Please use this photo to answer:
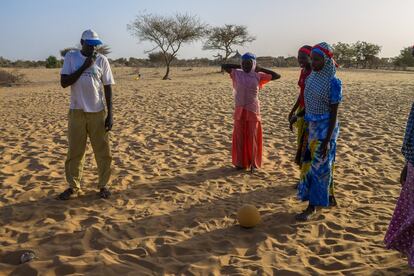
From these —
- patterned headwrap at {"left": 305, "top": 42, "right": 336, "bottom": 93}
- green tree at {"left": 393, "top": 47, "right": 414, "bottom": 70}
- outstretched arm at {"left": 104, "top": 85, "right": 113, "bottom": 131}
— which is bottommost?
outstretched arm at {"left": 104, "top": 85, "right": 113, "bottom": 131}

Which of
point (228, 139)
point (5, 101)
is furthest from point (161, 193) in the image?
point (5, 101)

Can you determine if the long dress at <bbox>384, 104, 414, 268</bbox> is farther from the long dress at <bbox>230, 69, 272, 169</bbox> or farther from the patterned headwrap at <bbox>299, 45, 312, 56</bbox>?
the long dress at <bbox>230, 69, 272, 169</bbox>

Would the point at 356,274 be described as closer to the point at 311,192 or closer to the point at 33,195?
the point at 311,192

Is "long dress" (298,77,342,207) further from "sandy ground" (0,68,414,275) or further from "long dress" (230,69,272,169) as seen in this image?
"long dress" (230,69,272,169)

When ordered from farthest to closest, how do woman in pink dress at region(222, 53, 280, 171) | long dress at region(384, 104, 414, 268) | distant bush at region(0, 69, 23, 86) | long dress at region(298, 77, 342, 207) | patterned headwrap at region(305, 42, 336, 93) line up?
distant bush at region(0, 69, 23, 86), woman in pink dress at region(222, 53, 280, 171), long dress at region(298, 77, 342, 207), patterned headwrap at region(305, 42, 336, 93), long dress at region(384, 104, 414, 268)

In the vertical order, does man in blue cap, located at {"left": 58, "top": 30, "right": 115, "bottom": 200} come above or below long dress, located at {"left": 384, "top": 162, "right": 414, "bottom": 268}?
above

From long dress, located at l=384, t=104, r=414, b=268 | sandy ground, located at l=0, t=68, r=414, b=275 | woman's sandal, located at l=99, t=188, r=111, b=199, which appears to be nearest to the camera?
long dress, located at l=384, t=104, r=414, b=268

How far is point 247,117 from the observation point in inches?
227

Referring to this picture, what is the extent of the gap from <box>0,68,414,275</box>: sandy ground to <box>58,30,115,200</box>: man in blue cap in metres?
0.36

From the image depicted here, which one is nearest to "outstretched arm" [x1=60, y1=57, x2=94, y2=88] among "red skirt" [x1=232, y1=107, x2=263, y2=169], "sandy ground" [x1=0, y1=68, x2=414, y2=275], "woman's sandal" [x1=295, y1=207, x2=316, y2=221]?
"sandy ground" [x1=0, y1=68, x2=414, y2=275]

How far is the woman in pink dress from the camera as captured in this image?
5641 mm

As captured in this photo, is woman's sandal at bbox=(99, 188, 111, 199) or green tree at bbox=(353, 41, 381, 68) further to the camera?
green tree at bbox=(353, 41, 381, 68)

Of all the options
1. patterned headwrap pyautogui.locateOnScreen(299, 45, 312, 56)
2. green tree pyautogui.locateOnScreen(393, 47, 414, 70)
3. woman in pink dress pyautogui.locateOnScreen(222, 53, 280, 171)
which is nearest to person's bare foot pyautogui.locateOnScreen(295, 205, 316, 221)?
woman in pink dress pyautogui.locateOnScreen(222, 53, 280, 171)

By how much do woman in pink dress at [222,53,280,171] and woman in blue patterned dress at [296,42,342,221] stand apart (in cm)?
150
